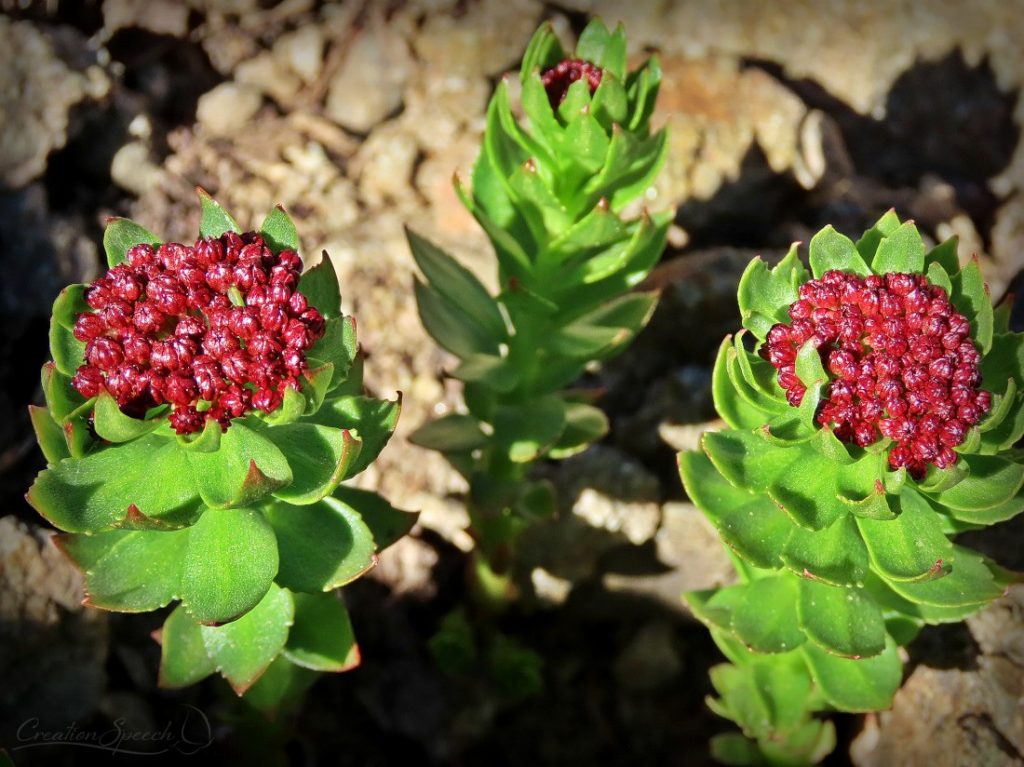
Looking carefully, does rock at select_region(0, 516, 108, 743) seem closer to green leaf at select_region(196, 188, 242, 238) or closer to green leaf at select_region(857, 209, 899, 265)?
green leaf at select_region(196, 188, 242, 238)

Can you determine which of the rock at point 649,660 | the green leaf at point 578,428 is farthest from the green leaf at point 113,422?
the rock at point 649,660

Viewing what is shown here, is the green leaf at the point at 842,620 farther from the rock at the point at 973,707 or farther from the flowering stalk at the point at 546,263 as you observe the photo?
the flowering stalk at the point at 546,263

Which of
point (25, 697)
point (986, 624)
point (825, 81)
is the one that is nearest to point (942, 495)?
point (986, 624)

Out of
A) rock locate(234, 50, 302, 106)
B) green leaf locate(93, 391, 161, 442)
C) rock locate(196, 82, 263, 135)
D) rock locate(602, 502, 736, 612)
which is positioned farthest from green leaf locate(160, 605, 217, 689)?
rock locate(234, 50, 302, 106)

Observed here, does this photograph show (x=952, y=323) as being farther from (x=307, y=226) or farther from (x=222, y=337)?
(x=307, y=226)

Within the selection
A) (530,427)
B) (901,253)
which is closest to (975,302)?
(901,253)
